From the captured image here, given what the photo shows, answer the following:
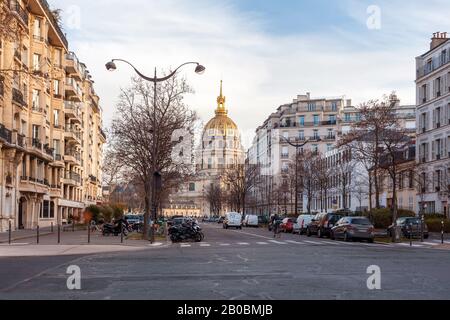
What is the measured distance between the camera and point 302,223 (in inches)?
2237

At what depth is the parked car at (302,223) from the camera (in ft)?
183

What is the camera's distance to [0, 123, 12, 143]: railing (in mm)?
48188

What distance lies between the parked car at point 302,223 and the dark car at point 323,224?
220 cm

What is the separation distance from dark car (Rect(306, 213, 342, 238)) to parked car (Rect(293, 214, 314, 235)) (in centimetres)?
220

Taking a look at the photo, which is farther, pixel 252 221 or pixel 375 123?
pixel 252 221

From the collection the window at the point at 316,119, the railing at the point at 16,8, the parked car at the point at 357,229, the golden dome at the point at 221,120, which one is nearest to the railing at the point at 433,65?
the parked car at the point at 357,229

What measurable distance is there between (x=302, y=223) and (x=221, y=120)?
452 feet

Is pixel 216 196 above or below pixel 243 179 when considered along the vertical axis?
below

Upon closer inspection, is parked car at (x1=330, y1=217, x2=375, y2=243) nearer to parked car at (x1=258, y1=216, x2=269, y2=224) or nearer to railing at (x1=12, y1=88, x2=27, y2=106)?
railing at (x1=12, y1=88, x2=27, y2=106)

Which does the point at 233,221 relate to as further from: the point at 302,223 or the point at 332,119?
the point at 332,119

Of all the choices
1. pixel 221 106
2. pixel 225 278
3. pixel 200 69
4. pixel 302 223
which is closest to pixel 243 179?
pixel 302 223

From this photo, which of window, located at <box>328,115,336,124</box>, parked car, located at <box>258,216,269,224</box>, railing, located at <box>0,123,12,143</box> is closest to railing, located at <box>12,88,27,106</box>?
railing, located at <box>0,123,12,143</box>

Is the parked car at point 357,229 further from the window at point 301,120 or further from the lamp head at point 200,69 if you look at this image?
the window at point 301,120
